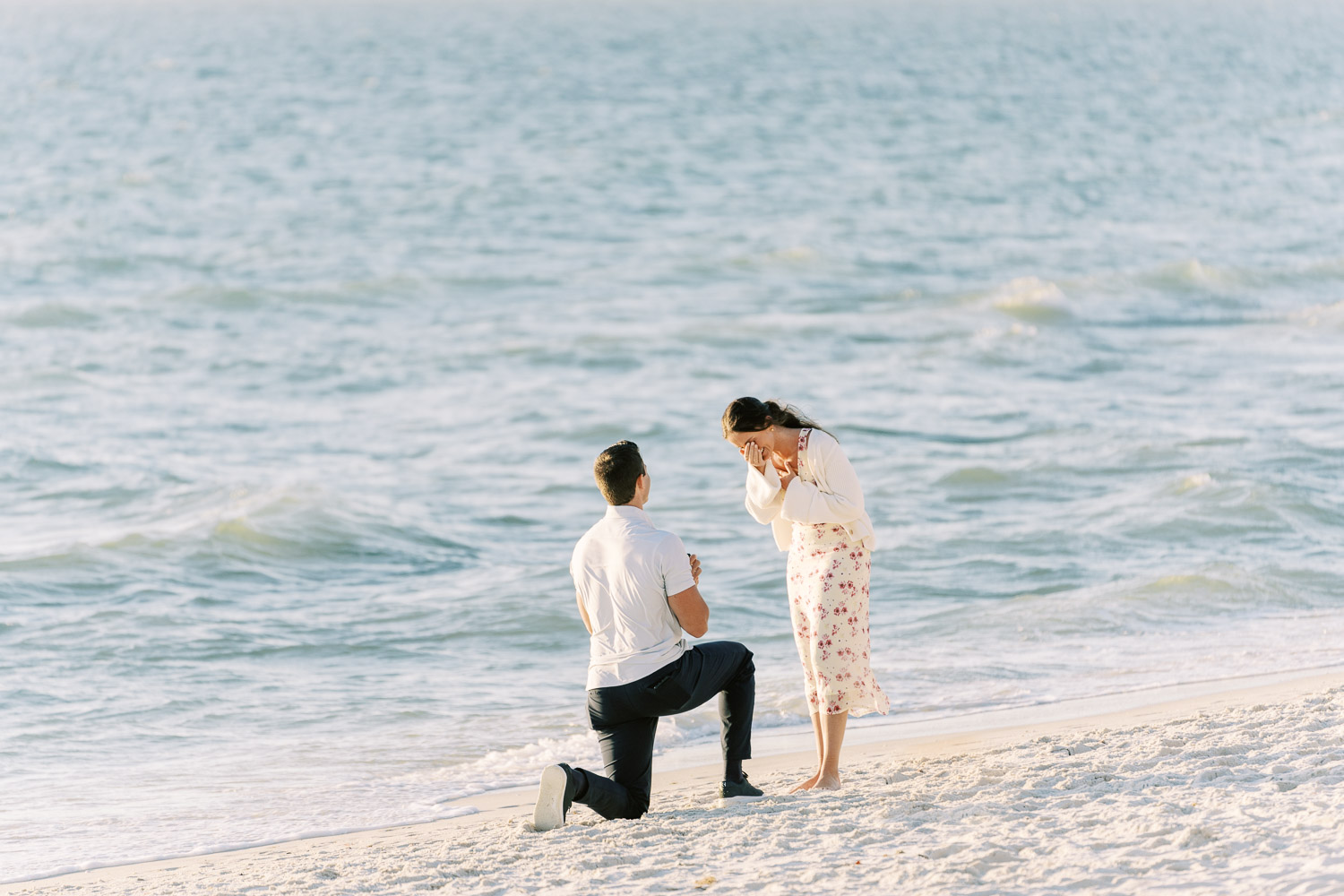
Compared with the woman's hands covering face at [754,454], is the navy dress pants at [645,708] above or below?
below

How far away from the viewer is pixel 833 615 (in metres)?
5.36

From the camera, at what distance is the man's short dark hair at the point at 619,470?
4965 millimetres

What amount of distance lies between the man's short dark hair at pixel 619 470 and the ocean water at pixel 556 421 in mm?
1874

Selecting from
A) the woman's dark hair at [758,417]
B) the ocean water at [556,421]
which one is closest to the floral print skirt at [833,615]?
the woman's dark hair at [758,417]

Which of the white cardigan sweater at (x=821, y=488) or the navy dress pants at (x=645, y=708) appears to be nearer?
the navy dress pants at (x=645, y=708)

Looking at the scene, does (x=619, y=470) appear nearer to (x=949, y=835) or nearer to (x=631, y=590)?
(x=631, y=590)

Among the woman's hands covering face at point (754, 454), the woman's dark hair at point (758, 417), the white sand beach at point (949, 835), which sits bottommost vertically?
the white sand beach at point (949, 835)

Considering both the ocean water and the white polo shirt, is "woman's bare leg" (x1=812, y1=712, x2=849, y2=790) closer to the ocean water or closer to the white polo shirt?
the white polo shirt

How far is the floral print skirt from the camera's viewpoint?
17.5 ft

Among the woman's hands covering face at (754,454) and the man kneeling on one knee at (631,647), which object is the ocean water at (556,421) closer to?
the man kneeling on one knee at (631,647)

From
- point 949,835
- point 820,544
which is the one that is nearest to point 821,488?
point 820,544

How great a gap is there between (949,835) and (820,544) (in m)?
1.15

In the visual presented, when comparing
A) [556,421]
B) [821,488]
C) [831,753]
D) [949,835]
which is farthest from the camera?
[556,421]

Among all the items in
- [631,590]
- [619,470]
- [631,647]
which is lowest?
[631,647]
